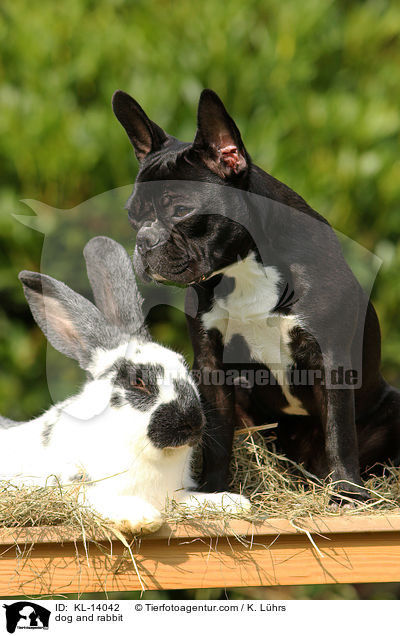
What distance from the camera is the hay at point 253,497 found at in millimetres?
2072

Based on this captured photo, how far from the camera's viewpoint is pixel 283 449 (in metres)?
2.66

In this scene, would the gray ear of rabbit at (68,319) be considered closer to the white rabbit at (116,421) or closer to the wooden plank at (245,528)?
the white rabbit at (116,421)

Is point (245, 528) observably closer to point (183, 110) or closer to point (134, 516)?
point (134, 516)

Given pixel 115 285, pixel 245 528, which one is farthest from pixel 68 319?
pixel 245 528

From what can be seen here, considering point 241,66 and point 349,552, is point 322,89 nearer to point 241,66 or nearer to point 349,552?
point 241,66

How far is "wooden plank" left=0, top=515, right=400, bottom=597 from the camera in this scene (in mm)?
2062

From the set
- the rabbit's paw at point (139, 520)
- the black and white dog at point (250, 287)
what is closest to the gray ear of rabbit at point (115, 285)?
the black and white dog at point (250, 287)

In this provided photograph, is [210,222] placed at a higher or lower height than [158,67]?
lower

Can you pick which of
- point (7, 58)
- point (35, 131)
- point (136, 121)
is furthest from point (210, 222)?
point (7, 58)

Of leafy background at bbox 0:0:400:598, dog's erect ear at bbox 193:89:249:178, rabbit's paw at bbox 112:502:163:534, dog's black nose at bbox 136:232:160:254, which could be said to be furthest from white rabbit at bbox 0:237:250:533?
leafy background at bbox 0:0:400:598

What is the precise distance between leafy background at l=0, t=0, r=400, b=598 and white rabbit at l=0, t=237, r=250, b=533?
29.1 inches

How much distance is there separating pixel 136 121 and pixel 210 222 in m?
0.46

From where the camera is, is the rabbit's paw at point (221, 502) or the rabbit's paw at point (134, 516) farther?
the rabbit's paw at point (221, 502)
